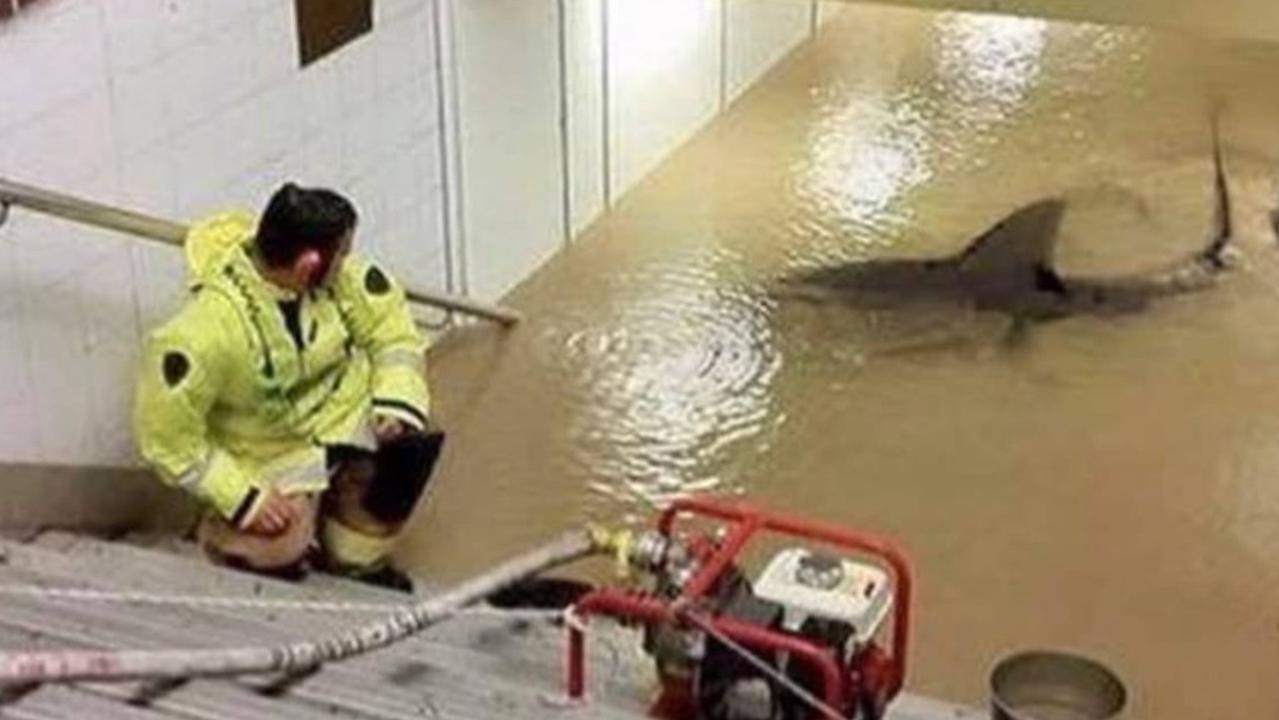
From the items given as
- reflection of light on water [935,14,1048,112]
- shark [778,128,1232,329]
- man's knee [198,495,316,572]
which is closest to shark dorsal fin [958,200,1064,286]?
shark [778,128,1232,329]

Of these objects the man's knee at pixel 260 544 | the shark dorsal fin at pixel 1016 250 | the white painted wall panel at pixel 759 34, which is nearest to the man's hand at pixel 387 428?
the man's knee at pixel 260 544

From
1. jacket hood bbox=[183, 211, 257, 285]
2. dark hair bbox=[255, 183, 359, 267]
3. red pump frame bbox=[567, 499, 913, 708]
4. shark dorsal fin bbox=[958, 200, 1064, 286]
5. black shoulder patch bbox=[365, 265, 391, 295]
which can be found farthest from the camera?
shark dorsal fin bbox=[958, 200, 1064, 286]

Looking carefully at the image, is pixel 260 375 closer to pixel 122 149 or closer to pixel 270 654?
pixel 122 149

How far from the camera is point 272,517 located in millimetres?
4590

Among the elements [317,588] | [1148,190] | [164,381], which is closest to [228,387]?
[164,381]

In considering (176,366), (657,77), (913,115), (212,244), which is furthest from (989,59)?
(176,366)

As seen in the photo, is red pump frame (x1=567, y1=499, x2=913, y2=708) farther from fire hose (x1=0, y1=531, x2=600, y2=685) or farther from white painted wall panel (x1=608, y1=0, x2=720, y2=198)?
white painted wall panel (x1=608, y1=0, x2=720, y2=198)

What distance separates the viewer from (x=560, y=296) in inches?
273

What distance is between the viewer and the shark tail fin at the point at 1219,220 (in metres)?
7.09

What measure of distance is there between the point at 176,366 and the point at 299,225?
0.40m

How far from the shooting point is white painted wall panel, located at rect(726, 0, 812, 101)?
28.4 feet

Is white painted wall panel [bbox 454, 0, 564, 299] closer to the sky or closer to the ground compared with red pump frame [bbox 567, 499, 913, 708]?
closer to the ground

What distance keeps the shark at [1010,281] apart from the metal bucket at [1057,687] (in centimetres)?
273

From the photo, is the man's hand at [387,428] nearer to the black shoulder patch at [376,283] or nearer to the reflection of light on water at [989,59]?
the black shoulder patch at [376,283]
